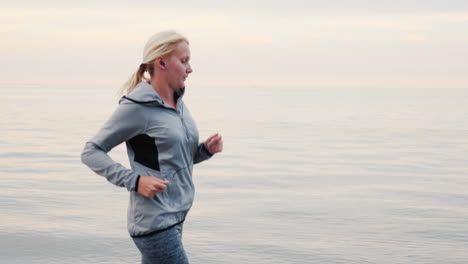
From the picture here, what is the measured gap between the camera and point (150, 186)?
3268 millimetres

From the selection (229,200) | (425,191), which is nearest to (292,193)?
(229,200)

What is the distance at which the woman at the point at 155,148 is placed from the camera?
3.38 meters

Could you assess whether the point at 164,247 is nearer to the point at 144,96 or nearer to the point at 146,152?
the point at 146,152

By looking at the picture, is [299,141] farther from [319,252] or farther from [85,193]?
[319,252]

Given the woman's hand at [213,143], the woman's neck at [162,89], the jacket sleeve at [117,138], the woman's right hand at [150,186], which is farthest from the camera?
the woman's hand at [213,143]

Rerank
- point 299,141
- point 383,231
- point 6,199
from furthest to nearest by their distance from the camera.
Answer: point 299,141, point 6,199, point 383,231

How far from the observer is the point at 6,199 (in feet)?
38.3

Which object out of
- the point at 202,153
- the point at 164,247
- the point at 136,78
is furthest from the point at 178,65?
the point at 164,247

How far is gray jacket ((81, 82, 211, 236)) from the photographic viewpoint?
3.38 m

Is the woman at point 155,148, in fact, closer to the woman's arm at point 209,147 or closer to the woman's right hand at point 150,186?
the woman's right hand at point 150,186

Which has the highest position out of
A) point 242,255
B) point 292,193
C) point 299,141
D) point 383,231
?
point 299,141

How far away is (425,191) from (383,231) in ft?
15.1

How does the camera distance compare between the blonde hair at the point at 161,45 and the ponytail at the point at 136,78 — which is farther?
the ponytail at the point at 136,78

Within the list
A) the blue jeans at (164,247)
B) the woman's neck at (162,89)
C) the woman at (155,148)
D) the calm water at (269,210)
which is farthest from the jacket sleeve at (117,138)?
the calm water at (269,210)
